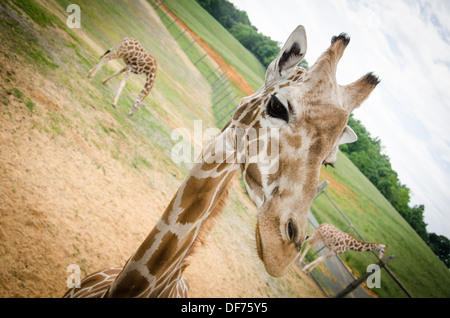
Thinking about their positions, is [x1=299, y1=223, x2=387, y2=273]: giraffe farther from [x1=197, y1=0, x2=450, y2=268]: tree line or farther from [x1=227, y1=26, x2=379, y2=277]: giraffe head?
[x1=197, y1=0, x2=450, y2=268]: tree line

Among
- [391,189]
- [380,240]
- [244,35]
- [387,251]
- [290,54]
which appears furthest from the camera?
[244,35]

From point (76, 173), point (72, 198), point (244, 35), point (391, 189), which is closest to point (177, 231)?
point (72, 198)

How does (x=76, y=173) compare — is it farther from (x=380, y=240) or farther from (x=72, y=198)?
(x=380, y=240)

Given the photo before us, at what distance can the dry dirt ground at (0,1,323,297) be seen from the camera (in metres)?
3.18

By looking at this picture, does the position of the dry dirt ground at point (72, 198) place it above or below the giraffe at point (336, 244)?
below

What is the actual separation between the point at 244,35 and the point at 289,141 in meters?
78.9

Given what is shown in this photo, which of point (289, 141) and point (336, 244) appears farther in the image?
point (336, 244)

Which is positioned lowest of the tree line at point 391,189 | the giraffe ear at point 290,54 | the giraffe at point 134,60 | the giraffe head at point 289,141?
the giraffe at point 134,60

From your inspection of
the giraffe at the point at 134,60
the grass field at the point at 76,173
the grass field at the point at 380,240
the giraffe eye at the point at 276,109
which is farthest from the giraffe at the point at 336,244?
the giraffe eye at the point at 276,109

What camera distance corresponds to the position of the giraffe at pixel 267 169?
1.56 m

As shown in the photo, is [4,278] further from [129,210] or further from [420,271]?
[420,271]

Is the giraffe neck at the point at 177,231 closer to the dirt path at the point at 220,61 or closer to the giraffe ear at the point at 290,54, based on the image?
the giraffe ear at the point at 290,54

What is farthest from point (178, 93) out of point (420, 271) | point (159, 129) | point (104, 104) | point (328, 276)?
point (420, 271)

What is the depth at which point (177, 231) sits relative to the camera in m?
1.80
